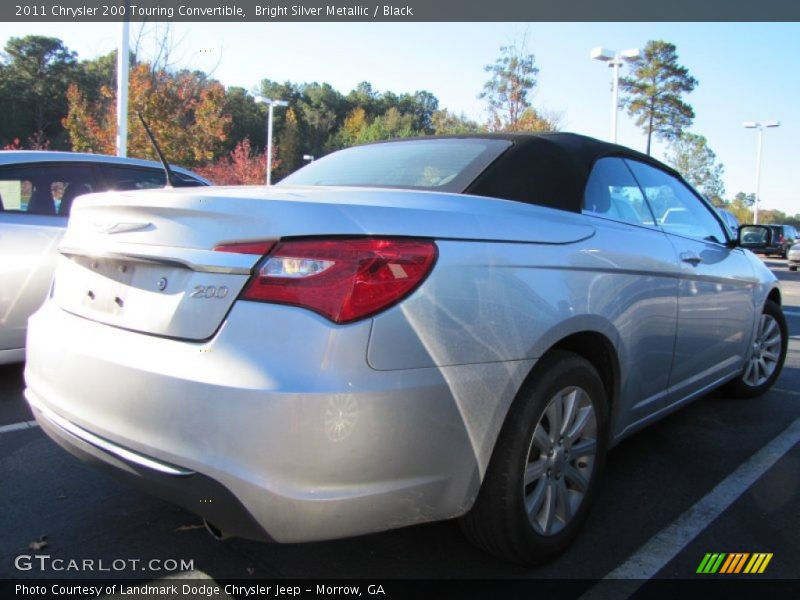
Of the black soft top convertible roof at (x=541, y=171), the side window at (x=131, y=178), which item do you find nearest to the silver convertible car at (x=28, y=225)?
the side window at (x=131, y=178)

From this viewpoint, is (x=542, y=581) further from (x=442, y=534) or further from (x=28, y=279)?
(x=28, y=279)

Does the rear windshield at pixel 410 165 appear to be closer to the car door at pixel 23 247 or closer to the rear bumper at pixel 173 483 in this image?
the rear bumper at pixel 173 483

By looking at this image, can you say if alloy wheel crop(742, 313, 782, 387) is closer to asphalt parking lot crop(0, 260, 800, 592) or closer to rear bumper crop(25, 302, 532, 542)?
asphalt parking lot crop(0, 260, 800, 592)

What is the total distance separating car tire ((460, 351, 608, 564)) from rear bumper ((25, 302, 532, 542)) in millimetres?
214

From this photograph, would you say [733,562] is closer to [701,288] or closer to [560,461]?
[560,461]

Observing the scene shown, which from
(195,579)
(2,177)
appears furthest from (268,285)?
(2,177)

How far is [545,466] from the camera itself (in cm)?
228

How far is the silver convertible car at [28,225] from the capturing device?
413 cm

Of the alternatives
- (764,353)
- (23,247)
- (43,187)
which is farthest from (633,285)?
(43,187)

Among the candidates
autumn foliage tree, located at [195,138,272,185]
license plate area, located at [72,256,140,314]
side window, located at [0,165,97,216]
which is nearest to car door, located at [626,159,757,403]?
license plate area, located at [72,256,140,314]

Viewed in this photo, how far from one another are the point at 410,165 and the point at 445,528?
5.18 ft

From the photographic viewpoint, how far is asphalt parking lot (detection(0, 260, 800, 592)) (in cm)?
230

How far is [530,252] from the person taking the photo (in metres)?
2.16

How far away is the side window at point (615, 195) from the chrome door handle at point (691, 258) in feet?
0.77
